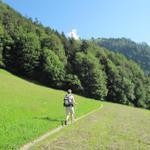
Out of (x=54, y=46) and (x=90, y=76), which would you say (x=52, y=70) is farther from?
(x=54, y=46)

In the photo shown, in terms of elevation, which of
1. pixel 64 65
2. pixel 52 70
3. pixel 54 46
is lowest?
pixel 52 70

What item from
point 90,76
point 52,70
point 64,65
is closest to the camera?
Result: point 52,70

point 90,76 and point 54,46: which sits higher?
point 54,46

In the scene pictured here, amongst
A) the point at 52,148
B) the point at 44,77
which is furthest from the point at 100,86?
the point at 52,148

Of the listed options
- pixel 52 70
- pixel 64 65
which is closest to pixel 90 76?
pixel 64 65

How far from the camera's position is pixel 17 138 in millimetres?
19812

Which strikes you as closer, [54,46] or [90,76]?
[90,76]

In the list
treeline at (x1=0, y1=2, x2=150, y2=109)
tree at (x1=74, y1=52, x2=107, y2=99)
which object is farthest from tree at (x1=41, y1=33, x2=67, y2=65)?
tree at (x1=74, y1=52, x2=107, y2=99)

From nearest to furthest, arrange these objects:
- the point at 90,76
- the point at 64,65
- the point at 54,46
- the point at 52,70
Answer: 1. the point at 52,70
2. the point at 90,76
3. the point at 64,65
4. the point at 54,46

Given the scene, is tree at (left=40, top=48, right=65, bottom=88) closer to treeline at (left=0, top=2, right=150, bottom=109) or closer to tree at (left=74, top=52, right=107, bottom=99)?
treeline at (left=0, top=2, right=150, bottom=109)

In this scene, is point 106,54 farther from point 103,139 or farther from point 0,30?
point 103,139

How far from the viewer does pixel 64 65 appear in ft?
340

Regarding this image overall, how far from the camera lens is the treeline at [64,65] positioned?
317 feet

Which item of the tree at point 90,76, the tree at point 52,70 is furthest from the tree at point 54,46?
the tree at point 52,70
